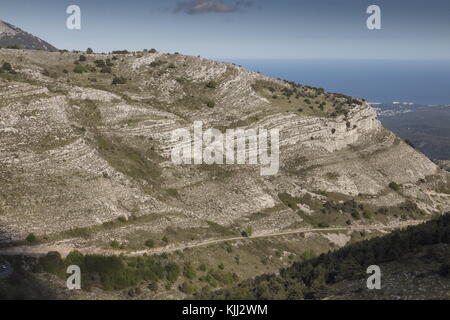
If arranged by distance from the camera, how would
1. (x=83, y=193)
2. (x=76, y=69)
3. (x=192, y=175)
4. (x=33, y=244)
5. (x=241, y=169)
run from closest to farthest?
(x=33, y=244), (x=83, y=193), (x=192, y=175), (x=241, y=169), (x=76, y=69)

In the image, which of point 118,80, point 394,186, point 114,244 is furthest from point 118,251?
point 394,186

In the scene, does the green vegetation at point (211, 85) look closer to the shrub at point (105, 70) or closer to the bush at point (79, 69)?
the shrub at point (105, 70)

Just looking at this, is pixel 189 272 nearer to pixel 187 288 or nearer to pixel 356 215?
pixel 187 288

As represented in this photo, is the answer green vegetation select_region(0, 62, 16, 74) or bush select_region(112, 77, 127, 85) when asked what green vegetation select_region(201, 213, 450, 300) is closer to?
bush select_region(112, 77, 127, 85)

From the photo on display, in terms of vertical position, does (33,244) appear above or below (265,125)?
below

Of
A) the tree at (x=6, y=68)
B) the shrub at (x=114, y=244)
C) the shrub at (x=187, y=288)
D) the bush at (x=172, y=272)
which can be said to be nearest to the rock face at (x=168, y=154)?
the tree at (x=6, y=68)

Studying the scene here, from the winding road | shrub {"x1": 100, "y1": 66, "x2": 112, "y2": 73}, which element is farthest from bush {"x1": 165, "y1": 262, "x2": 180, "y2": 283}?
shrub {"x1": 100, "y1": 66, "x2": 112, "y2": 73}
